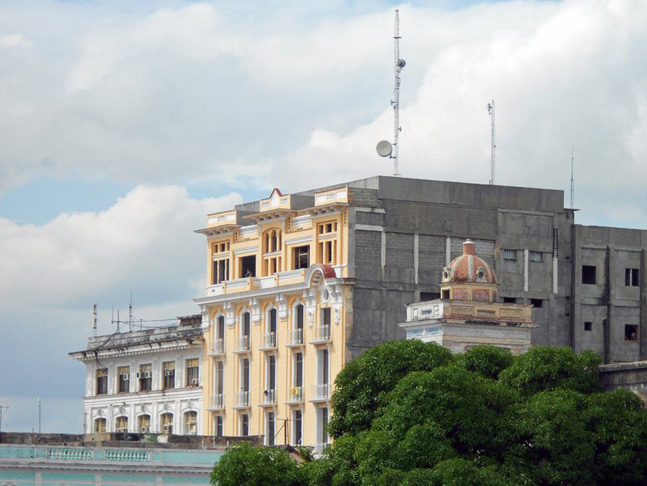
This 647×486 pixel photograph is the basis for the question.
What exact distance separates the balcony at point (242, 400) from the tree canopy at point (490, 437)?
1127 inches

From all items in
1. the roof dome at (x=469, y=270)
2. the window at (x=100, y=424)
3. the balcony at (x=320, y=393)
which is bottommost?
the window at (x=100, y=424)

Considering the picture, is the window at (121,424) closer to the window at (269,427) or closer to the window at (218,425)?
the window at (218,425)

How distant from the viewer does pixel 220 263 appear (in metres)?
109

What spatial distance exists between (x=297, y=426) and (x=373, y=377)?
74.8 feet

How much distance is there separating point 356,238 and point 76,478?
88.0 ft

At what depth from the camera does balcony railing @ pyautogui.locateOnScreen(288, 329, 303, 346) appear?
101 metres

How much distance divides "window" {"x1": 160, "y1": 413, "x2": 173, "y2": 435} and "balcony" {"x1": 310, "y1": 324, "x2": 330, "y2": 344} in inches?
616

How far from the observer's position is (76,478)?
250 feet

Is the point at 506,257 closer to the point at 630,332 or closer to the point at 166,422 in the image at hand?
the point at 630,332

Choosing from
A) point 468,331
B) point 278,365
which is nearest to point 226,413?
point 278,365

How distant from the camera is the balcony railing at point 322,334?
98.6 metres

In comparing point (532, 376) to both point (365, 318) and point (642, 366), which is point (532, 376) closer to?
point (642, 366)

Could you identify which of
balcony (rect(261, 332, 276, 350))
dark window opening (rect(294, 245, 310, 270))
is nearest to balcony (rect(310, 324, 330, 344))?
dark window opening (rect(294, 245, 310, 270))

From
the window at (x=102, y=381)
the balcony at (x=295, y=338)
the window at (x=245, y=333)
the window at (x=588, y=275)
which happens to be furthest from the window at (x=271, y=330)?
the window at (x=102, y=381)
